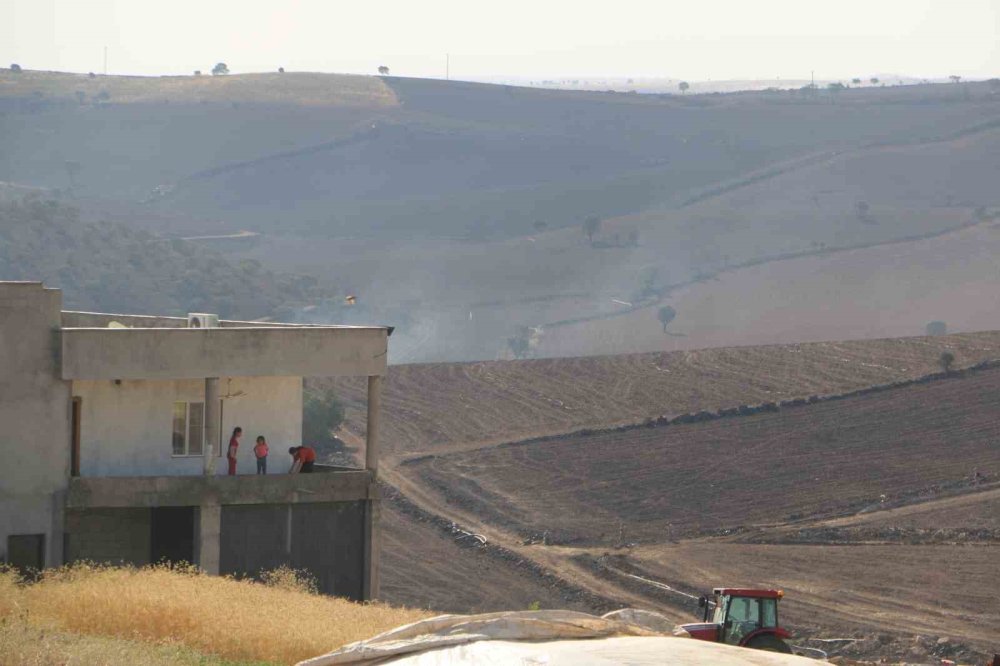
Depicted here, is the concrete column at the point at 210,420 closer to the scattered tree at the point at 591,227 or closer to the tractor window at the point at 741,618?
the tractor window at the point at 741,618

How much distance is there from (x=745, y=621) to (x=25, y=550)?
12245mm

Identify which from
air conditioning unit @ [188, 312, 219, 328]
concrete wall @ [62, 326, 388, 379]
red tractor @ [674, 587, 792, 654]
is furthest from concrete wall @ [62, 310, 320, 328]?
red tractor @ [674, 587, 792, 654]

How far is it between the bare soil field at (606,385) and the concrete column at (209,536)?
2737 cm

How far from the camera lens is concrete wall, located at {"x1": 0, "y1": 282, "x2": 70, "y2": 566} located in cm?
2683

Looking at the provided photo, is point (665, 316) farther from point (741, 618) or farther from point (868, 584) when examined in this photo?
point (741, 618)

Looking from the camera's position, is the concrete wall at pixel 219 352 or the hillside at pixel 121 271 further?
the hillside at pixel 121 271

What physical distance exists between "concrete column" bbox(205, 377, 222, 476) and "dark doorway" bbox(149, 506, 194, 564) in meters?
0.87

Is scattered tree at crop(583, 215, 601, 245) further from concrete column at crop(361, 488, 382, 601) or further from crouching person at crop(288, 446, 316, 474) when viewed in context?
concrete column at crop(361, 488, 382, 601)

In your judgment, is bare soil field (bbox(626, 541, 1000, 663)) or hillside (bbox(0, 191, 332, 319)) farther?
hillside (bbox(0, 191, 332, 319))

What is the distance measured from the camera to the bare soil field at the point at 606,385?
5925cm

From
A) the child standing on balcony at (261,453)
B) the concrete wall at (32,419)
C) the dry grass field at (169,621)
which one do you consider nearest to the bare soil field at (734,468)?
the child standing on balcony at (261,453)

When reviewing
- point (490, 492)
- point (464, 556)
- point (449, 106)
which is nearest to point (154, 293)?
point (490, 492)

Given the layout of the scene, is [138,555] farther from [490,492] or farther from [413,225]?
[413,225]

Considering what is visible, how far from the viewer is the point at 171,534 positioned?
2855 cm
